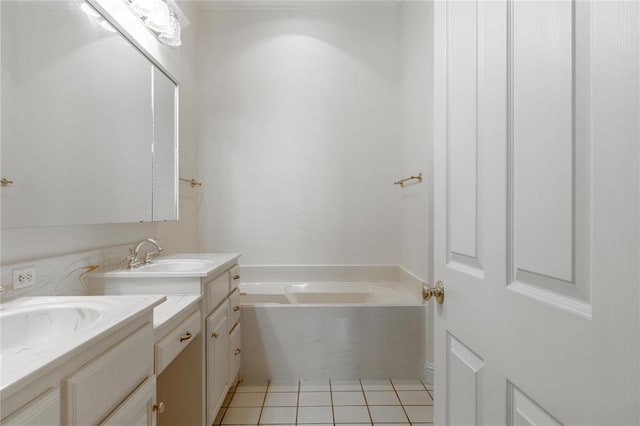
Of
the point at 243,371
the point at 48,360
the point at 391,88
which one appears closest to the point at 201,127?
the point at 391,88

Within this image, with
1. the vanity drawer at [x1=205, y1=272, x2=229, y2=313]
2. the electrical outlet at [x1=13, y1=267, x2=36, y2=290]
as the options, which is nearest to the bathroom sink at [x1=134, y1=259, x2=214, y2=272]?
the vanity drawer at [x1=205, y1=272, x2=229, y2=313]

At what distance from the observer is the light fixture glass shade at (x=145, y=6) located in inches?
65.8

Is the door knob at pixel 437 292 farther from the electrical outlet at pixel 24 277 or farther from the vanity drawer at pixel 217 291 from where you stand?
the electrical outlet at pixel 24 277

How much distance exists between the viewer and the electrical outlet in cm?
111

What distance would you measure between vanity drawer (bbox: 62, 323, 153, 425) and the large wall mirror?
58 centimetres

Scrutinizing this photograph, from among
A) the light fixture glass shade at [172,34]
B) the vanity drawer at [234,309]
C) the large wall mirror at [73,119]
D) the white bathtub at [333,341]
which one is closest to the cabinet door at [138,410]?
the large wall mirror at [73,119]

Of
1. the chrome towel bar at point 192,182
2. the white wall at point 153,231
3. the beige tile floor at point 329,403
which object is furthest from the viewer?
the chrome towel bar at point 192,182

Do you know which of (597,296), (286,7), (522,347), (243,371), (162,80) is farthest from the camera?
(286,7)

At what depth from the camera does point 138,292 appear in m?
1.47

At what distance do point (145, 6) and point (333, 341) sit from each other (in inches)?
86.9

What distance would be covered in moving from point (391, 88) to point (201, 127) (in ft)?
5.54

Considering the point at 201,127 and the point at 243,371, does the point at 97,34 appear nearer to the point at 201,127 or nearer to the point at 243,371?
the point at 201,127

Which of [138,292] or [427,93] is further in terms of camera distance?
[427,93]

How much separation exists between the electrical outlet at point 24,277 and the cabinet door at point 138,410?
1.83 feet
